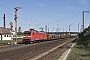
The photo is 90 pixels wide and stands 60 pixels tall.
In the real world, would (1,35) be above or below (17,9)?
below

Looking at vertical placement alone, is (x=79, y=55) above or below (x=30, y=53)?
above

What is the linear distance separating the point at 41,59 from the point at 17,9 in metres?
36.3

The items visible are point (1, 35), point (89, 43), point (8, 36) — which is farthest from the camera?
point (8, 36)

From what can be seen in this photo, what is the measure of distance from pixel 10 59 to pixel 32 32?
115 ft

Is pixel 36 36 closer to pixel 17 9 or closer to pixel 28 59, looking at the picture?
pixel 17 9

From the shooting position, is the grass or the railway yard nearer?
the grass

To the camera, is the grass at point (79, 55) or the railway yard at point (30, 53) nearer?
the grass at point (79, 55)

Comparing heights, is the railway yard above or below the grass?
below

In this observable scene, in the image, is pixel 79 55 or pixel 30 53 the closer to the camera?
pixel 79 55

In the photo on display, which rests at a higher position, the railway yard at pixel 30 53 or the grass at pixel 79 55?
the grass at pixel 79 55

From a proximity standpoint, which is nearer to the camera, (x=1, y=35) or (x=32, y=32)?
(x=32, y=32)

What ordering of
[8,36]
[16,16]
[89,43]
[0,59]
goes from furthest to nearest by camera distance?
[8,36] < [16,16] < [89,43] < [0,59]

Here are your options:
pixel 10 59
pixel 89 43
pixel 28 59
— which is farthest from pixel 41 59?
pixel 89 43

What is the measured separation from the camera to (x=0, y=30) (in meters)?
85.8
